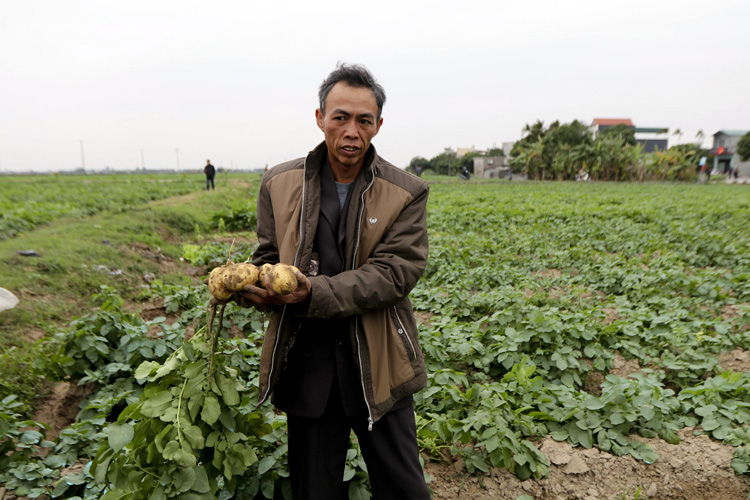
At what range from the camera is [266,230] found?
6.45ft

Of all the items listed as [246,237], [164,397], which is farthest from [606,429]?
[246,237]

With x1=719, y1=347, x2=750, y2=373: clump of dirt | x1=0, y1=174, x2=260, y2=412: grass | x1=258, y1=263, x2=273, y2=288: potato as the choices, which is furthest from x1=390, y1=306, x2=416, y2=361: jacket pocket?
x1=719, y1=347, x2=750, y2=373: clump of dirt

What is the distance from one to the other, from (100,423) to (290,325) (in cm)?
172

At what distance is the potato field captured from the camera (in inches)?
70.7

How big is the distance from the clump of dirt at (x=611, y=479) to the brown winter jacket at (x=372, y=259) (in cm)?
111

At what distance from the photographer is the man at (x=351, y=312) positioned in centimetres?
174

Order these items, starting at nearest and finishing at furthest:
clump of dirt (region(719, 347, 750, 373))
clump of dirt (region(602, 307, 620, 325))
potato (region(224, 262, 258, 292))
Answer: potato (region(224, 262, 258, 292)) < clump of dirt (region(719, 347, 750, 373)) < clump of dirt (region(602, 307, 620, 325))

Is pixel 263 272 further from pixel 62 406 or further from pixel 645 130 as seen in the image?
pixel 645 130

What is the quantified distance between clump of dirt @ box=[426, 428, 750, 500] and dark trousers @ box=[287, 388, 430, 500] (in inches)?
30.0

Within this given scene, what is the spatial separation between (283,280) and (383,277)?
1.17 ft

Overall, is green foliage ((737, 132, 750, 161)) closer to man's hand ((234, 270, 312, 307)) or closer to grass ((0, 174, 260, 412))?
grass ((0, 174, 260, 412))

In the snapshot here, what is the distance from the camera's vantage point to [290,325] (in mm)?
1780

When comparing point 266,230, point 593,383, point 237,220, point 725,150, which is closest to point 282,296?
point 266,230

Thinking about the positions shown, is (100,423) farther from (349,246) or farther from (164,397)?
(349,246)
